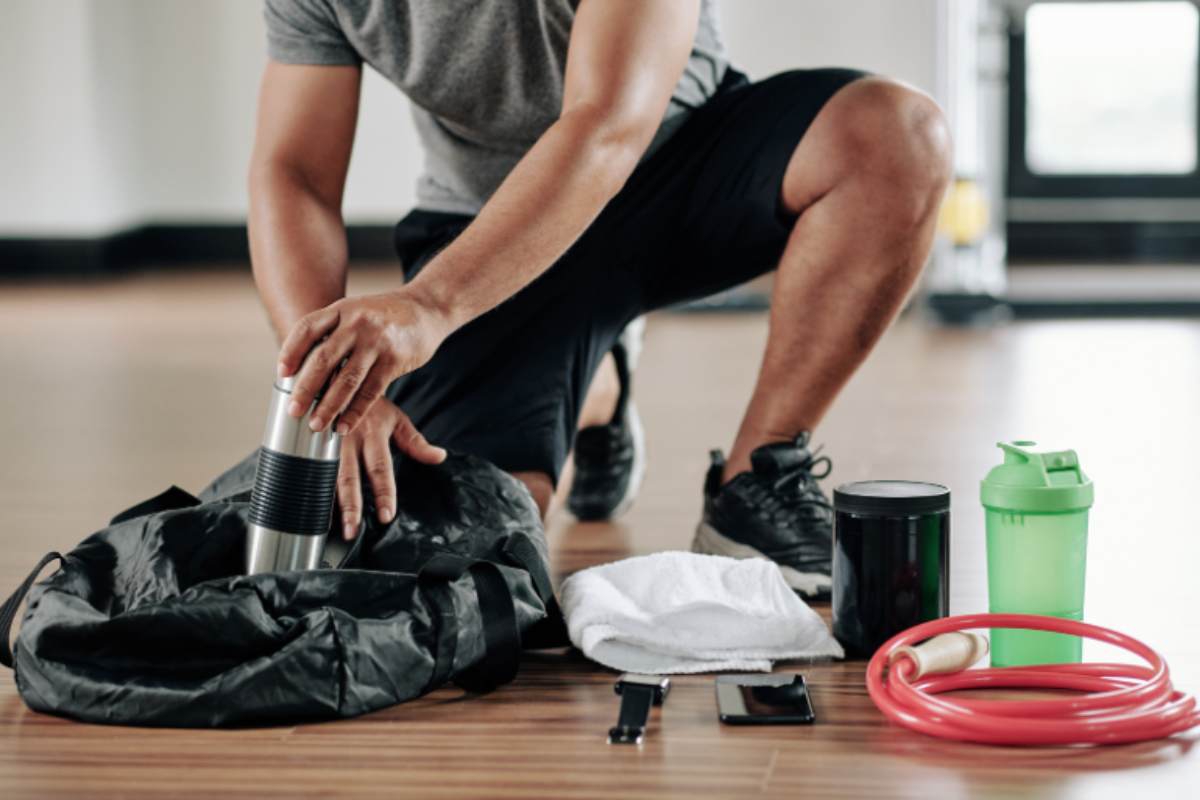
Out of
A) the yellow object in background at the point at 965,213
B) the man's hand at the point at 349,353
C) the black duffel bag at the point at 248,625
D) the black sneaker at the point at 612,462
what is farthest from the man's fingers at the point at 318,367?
the yellow object in background at the point at 965,213

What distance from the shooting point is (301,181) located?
1.64m

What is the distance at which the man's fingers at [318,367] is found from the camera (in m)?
1.14

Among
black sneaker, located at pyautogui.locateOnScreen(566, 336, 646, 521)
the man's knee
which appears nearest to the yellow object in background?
black sneaker, located at pyautogui.locateOnScreen(566, 336, 646, 521)

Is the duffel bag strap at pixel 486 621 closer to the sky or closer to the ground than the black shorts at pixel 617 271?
closer to the ground

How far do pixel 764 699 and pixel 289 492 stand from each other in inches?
15.0

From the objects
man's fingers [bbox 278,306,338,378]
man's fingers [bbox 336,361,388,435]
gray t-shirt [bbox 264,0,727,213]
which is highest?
gray t-shirt [bbox 264,0,727,213]

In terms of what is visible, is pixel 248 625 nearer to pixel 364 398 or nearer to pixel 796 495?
pixel 364 398

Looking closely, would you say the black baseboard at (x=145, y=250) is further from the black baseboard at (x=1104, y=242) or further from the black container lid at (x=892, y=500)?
the black container lid at (x=892, y=500)

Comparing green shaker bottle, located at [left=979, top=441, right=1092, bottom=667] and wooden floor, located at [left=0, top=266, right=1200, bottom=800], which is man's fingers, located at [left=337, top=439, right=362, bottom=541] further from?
green shaker bottle, located at [left=979, top=441, right=1092, bottom=667]

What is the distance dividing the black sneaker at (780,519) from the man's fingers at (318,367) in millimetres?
538

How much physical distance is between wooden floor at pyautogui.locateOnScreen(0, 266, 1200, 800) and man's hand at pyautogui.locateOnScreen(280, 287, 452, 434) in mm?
229

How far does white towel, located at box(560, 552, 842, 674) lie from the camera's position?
1284 millimetres

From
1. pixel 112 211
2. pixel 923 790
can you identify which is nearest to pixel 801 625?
pixel 923 790

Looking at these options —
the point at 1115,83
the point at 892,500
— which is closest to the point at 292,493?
the point at 892,500
